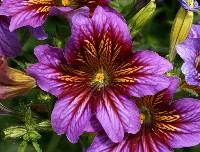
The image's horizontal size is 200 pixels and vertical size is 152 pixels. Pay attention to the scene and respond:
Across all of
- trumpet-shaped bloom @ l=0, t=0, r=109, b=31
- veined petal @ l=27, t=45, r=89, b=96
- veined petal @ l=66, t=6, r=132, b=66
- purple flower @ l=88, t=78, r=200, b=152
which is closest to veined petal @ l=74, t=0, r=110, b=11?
trumpet-shaped bloom @ l=0, t=0, r=109, b=31

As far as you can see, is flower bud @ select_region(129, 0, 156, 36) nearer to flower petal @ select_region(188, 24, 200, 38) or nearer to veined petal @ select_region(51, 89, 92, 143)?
flower petal @ select_region(188, 24, 200, 38)

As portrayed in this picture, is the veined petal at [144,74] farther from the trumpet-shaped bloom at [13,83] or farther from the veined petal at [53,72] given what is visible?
the trumpet-shaped bloom at [13,83]

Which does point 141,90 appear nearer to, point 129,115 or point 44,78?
point 129,115

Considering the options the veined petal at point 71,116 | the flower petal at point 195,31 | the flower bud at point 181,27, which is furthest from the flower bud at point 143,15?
the veined petal at point 71,116

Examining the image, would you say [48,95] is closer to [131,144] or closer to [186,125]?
[131,144]

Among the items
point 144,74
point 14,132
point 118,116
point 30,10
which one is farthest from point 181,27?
point 14,132

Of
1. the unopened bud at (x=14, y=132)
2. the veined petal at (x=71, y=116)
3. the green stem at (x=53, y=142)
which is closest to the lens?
the veined petal at (x=71, y=116)

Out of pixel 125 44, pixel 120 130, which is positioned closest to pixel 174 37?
pixel 125 44
